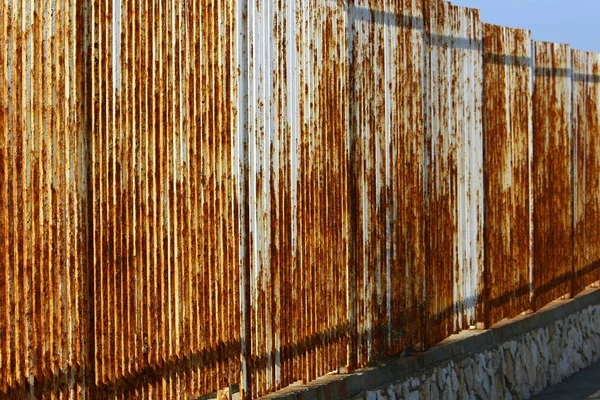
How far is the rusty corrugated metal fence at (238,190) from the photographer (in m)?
5.14

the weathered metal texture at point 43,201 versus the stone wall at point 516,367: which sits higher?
the weathered metal texture at point 43,201

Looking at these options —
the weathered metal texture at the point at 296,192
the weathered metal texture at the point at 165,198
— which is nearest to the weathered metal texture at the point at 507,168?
the weathered metal texture at the point at 296,192

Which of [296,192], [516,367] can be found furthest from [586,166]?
[296,192]

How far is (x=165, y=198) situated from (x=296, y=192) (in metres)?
1.48

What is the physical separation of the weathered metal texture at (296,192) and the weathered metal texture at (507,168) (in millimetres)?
3198

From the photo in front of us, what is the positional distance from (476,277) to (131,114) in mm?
5332

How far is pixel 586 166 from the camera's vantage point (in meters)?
14.6

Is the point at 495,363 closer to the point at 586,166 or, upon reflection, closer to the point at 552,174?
the point at 552,174

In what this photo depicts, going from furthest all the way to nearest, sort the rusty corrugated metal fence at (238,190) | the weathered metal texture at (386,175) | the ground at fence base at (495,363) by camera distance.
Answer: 1. the weathered metal texture at (386,175)
2. the ground at fence base at (495,363)
3. the rusty corrugated metal fence at (238,190)

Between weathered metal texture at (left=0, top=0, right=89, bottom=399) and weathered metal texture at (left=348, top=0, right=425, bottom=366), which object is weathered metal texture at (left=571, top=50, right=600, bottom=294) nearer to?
weathered metal texture at (left=348, top=0, right=425, bottom=366)

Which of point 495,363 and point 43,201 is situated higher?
point 43,201

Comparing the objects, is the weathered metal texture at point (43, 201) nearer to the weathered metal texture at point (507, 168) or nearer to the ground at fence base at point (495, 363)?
the ground at fence base at point (495, 363)

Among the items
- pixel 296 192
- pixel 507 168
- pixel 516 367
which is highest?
pixel 507 168

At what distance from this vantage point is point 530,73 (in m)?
12.1
